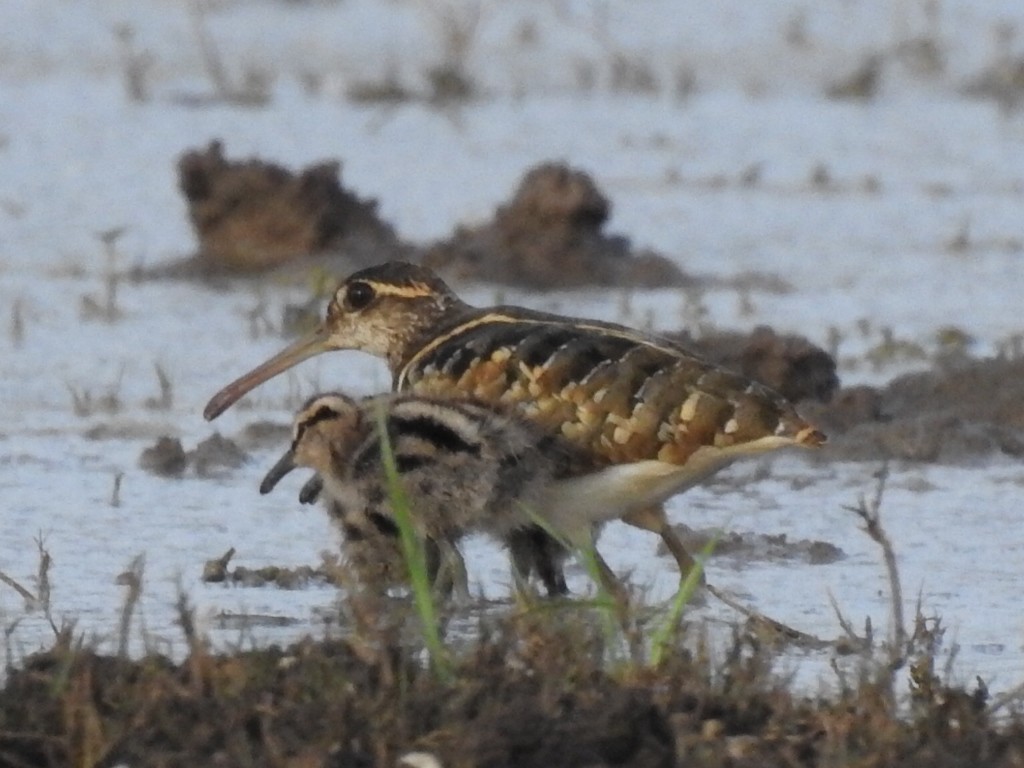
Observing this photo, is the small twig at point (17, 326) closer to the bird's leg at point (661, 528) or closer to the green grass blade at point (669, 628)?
the bird's leg at point (661, 528)

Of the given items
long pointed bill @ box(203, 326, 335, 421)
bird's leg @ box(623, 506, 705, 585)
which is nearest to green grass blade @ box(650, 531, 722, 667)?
bird's leg @ box(623, 506, 705, 585)

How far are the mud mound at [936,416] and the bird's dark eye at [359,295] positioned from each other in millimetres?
1222

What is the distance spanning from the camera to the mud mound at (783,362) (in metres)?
7.23

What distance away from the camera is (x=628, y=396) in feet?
17.6

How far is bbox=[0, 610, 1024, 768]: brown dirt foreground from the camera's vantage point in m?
3.78

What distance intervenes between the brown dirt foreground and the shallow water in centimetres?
76

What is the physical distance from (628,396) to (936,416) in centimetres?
192

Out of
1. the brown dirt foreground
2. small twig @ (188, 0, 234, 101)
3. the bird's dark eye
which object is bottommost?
the brown dirt foreground

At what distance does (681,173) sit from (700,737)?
753 cm

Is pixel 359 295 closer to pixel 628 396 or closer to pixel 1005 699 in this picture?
pixel 628 396

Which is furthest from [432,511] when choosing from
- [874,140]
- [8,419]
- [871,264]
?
[874,140]

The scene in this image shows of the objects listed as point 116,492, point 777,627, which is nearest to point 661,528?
point 777,627

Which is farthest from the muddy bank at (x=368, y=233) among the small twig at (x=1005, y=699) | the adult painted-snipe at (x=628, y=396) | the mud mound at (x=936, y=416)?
the small twig at (x=1005, y=699)

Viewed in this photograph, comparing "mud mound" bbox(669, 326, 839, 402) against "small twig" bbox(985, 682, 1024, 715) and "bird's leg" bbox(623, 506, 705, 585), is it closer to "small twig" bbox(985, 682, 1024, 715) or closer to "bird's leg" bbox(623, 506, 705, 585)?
"bird's leg" bbox(623, 506, 705, 585)
